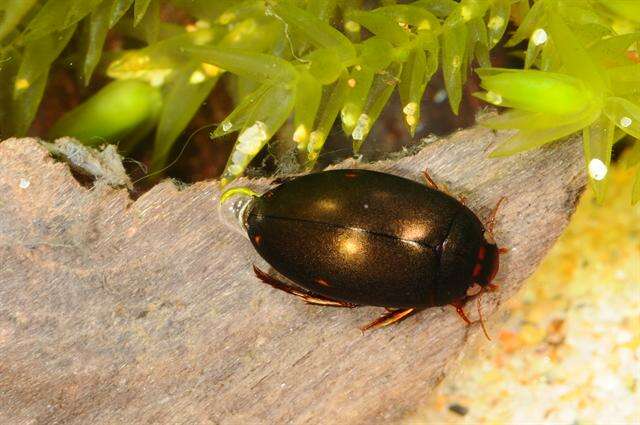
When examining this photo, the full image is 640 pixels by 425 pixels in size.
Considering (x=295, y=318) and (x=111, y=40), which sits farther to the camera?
(x=111, y=40)

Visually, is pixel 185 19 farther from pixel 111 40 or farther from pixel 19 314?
pixel 19 314

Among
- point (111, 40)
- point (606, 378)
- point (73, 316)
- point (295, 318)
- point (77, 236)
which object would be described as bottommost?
point (606, 378)

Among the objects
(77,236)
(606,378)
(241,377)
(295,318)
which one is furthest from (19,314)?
(606,378)

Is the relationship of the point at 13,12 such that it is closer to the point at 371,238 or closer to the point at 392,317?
the point at 371,238

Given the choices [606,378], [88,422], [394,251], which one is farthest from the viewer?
[606,378]

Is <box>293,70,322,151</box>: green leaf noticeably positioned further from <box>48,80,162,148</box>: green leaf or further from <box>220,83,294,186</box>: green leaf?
<box>48,80,162,148</box>: green leaf

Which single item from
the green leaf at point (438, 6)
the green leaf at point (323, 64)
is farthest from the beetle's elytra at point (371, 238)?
the green leaf at point (438, 6)
